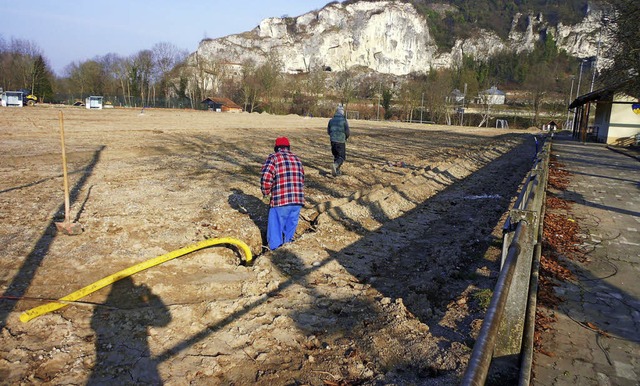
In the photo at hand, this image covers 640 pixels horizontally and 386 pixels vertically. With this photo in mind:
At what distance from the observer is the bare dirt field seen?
3779 mm

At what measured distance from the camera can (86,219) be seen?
24.9ft

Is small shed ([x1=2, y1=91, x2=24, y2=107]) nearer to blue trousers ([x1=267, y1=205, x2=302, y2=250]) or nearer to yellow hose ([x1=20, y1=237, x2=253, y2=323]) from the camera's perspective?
blue trousers ([x1=267, y1=205, x2=302, y2=250])

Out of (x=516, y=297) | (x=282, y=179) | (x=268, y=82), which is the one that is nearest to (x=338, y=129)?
(x=282, y=179)

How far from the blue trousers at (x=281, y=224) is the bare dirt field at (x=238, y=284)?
11.5 inches

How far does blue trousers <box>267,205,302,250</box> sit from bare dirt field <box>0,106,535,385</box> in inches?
11.5

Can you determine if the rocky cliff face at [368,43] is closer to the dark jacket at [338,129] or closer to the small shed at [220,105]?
the small shed at [220,105]

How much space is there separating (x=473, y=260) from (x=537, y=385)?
10.6 ft

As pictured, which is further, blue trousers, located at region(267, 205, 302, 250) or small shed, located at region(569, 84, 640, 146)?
small shed, located at region(569, 84, 640, 146)

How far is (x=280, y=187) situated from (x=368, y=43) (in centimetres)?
17590

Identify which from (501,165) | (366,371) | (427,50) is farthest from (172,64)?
(427,50)

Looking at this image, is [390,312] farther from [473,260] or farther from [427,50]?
[427,50]

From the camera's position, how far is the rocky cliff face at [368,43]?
564ft

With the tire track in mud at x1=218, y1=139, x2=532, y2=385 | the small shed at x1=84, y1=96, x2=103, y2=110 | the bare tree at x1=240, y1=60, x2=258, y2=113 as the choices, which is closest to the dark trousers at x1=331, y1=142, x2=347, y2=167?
the tire track in mud at x1=218, y1=139, x2=532, y2=385

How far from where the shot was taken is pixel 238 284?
5453mm
